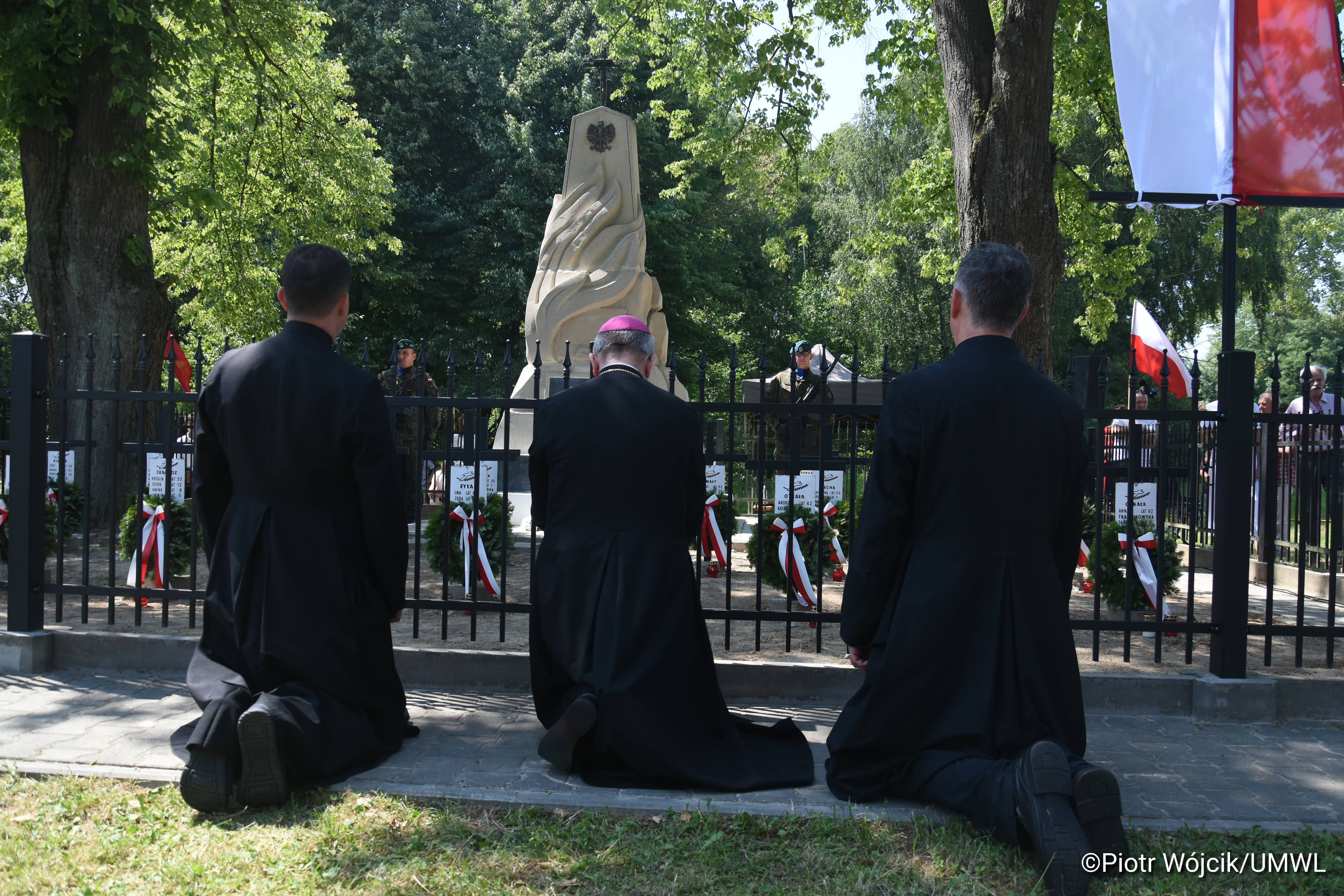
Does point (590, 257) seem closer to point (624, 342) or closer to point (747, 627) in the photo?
point (747, 627)

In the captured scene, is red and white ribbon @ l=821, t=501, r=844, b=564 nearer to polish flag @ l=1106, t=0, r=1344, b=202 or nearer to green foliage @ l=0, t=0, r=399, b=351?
polish flag @ l=1106, t=0, r=1344, b=202

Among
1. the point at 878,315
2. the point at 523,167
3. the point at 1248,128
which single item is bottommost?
the point at 1248,128

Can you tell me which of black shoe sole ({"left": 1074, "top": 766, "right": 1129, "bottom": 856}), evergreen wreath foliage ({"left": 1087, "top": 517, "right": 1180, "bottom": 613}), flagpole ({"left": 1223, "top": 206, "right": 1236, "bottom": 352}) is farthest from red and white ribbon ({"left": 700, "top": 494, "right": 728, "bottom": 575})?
black shoe sole ({"left": 1074, "top": 766, "right": 1129, "bottom": 856})

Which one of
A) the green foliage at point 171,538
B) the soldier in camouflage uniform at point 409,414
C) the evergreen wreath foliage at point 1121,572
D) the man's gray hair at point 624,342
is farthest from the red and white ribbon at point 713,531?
the man's gray hair at point 624,342

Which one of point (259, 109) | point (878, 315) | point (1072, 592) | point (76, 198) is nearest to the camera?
point (1072, 592)

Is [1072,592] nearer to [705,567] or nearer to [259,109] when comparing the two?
[705,567]

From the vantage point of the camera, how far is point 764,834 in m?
3.58

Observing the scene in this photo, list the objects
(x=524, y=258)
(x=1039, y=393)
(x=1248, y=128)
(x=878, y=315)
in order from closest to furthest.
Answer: (x=1039, y=393)
(x=1248, y=128)
(x=524, y=258)
(x=878, y=315)

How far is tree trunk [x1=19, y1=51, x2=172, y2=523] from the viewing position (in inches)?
413

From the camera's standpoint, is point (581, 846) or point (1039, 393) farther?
point (1039, 393)

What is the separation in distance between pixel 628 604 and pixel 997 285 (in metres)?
1.87

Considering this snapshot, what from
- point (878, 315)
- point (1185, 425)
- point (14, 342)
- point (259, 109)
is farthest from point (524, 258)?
point (14, 342)

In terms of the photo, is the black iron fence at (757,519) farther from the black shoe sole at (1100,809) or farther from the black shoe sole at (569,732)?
the black shoe sole at (1100,809)

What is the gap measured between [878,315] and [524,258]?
34.0ft
